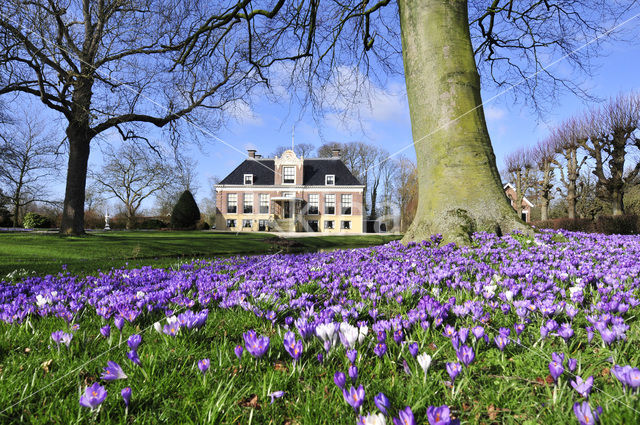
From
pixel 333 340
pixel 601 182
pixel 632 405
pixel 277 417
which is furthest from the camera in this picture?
pixel 601 182

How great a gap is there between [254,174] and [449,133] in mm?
36917

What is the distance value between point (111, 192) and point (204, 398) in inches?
1727

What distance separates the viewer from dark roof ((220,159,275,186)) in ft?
131

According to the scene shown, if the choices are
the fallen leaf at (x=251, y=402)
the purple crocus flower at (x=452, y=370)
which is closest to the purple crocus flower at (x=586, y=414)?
the purple crocus flower at (x=452, y=370)

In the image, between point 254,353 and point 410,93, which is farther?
point 410,93

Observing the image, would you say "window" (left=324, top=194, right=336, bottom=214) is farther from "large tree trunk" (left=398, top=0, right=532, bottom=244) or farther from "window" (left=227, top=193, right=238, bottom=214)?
"large tree trunk" (left=398, top=0, right=532, bottom=244)

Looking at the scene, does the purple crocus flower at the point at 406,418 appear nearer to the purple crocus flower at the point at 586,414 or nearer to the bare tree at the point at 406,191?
the purple crocus flower at the point at 586,414

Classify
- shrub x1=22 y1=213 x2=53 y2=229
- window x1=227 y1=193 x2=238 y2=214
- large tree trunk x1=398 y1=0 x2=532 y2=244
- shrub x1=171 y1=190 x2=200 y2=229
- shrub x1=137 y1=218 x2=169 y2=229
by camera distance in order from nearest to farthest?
1. large tree trunk x1=398 y1=0 x2=532 y2=244
2. shrub x1=22 y1=213 x2=53 y2=229
3. shrub x1=171 y1=190 x2=200 y2=229
4. shrub x1=137 y1=218 x2=169 y2=229
5. window x1=227 y1=193 x2=238 y2=214

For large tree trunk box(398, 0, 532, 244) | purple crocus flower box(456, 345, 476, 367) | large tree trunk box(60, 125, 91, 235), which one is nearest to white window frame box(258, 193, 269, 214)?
large tree trunk box(60, 125, 91, 235)

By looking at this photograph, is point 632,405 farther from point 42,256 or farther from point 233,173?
point 233,173

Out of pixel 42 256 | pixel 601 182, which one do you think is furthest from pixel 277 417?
pixel 601 182

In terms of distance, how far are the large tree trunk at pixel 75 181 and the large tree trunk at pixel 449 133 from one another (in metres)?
13.8

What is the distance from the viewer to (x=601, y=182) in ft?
69.3

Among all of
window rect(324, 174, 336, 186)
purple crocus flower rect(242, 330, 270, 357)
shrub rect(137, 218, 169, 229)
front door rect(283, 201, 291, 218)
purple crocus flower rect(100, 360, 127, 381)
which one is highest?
window rect(324, 174, 336, 186)
